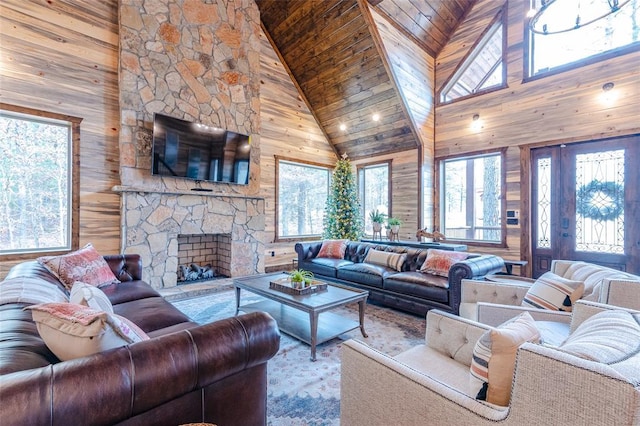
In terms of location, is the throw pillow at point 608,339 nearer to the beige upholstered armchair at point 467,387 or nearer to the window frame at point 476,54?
the beige upholstered armchair at point 467,387

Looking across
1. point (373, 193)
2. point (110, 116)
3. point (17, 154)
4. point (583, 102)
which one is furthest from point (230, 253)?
point (583, 102)

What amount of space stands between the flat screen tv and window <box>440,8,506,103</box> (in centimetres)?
422

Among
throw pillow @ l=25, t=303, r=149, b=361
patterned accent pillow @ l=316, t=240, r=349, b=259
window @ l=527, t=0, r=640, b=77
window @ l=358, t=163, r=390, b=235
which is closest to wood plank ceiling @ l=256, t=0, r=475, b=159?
window @ l=358, t=163, r=390, b=235

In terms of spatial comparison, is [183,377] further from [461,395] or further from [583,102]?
[583,102]

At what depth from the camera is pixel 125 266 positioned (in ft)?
11.1

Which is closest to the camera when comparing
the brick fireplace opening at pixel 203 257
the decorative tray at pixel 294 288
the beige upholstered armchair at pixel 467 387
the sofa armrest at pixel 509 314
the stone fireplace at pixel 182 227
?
the beige upholstered armchair at pixel 467 387

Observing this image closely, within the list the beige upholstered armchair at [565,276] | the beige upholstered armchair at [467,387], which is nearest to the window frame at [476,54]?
the beige upholstered armchair at [565,276]

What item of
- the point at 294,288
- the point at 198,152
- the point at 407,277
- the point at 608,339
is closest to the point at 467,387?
the point at 608,339

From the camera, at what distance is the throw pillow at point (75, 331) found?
1.10m

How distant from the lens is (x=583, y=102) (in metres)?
4.55

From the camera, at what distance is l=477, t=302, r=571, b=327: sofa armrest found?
2096 mm

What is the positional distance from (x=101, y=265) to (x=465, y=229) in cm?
581

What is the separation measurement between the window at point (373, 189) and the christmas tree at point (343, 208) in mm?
491

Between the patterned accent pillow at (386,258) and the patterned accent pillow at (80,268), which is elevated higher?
the patterned accent pillow at (80,268)
